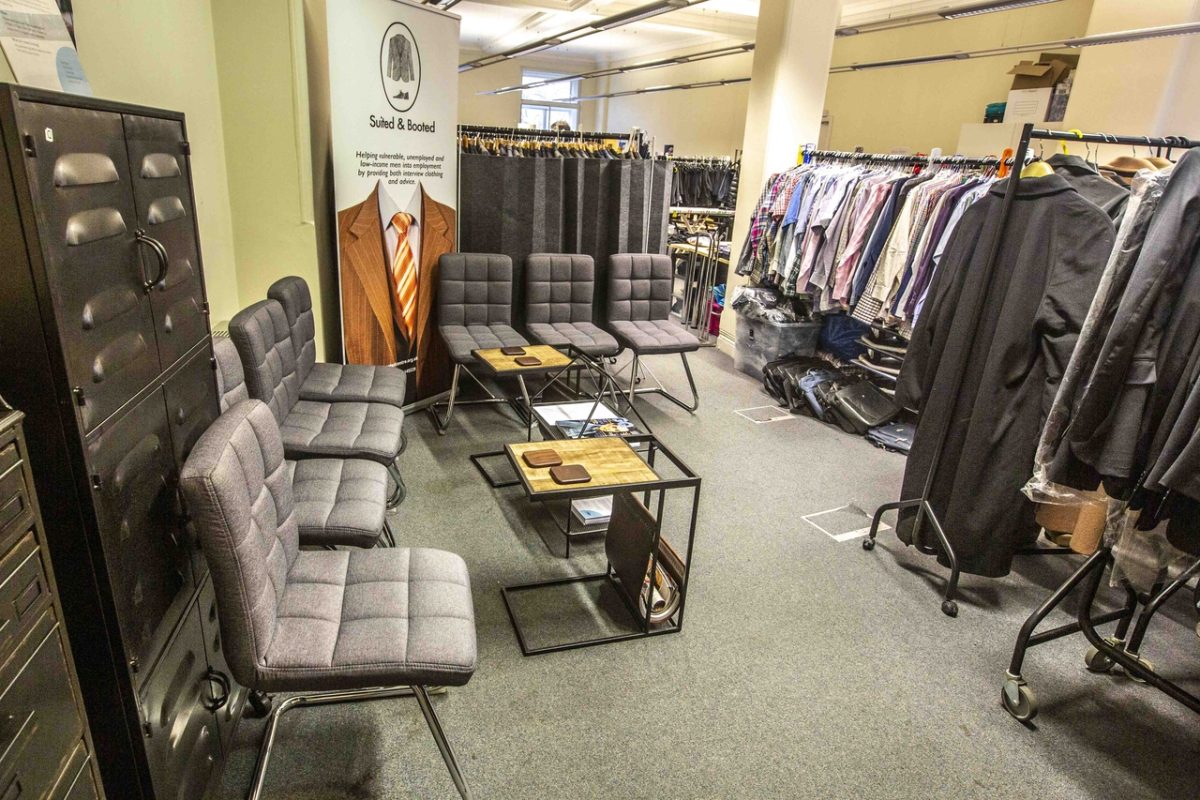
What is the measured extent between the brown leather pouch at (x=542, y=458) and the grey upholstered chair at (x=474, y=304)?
166cm

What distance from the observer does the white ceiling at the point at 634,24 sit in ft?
24.2

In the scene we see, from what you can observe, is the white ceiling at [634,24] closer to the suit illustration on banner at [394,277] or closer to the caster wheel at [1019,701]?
the suit illustration on banner at [394,277]

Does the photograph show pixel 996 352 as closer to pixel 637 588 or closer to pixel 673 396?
pixel 637 588

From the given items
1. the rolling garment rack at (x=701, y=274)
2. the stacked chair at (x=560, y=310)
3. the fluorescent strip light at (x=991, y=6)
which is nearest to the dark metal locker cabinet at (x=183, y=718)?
the stacked chair at (x=560, y=310)

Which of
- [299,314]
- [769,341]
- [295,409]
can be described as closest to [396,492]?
[295,409]

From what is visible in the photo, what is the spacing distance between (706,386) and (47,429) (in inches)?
170

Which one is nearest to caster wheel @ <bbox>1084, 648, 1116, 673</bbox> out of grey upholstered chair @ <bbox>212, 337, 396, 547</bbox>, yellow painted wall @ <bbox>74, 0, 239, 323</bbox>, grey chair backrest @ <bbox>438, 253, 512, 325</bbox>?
grey upholstered chair @ <bbox>212, 337, 396, 547</bbox>

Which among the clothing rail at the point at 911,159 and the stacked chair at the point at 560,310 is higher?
the clothing rail at the point at 911,159

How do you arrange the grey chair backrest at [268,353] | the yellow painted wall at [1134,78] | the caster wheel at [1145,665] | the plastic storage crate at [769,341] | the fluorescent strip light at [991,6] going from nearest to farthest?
the caster wheel at [1145,665]
the grey chair backrest at [268,353]
the fluorescent strip light at [991,6]
the yellow painted wall at [1134,78]
the plastic storage crate at [769,341]

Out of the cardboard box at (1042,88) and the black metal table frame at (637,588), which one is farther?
the cardboard box at (1042,88)

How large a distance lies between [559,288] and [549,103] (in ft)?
33.3

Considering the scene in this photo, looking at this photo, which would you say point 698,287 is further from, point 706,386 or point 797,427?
point 797,427

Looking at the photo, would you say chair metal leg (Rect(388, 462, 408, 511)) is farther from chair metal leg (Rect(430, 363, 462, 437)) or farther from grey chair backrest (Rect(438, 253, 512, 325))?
grey chair backrest (Rect(438, 253, 512, 325))

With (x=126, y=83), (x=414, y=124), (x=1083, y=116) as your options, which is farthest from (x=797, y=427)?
(x=126, y=83)
